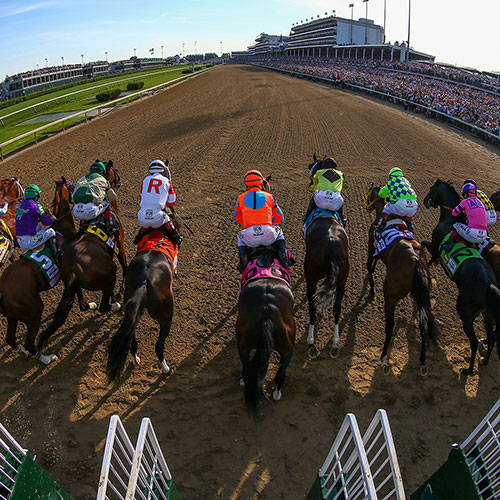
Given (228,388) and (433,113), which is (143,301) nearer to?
(228,388)

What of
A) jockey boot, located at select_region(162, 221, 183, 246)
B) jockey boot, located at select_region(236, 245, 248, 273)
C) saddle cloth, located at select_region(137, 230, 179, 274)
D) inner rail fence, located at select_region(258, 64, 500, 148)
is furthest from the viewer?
inner rail fence, located at select_region(258, 64, 500, 148)

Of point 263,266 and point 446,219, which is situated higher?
point 263,266

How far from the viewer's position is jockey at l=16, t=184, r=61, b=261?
212 inches

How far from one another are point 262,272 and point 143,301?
152cm

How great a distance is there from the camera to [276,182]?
1166 centimetres

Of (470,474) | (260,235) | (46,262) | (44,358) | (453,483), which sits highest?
(260,235)

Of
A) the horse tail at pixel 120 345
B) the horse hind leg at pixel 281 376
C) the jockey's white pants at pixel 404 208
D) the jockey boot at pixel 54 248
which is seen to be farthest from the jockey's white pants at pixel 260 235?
the jockey boot at pixel 54 248

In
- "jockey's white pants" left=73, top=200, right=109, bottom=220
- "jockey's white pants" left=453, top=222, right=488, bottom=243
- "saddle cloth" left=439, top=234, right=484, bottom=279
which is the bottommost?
"saddle cloth" left=439, top=234, right=484, bottom=279

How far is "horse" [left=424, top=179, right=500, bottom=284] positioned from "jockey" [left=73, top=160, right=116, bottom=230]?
5.50 metres

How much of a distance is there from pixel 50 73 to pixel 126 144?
65.4m

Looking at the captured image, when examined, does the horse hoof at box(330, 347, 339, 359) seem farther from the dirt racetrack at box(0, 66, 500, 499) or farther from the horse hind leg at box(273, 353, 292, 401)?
the horse hind leg at box(273, 353, 292, 401)

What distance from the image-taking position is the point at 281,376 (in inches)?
177

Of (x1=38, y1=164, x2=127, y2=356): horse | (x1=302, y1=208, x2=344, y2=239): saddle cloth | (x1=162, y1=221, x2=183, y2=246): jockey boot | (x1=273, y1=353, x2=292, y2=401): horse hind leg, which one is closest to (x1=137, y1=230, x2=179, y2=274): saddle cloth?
(x1=162, y1=221, x2=183, y2=246): jockey boot

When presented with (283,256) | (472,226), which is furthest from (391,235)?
(283,256)
